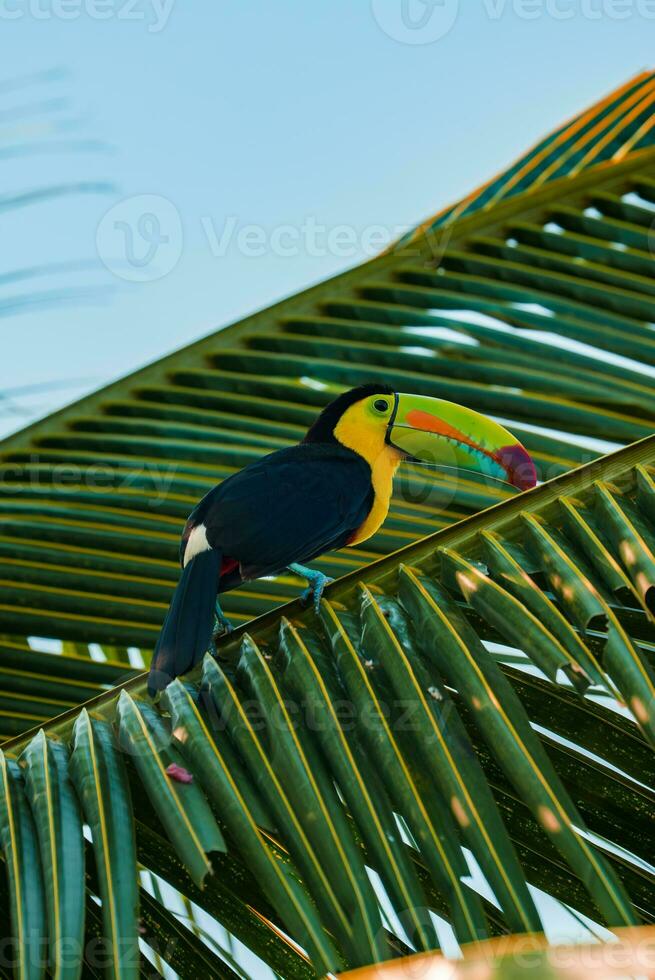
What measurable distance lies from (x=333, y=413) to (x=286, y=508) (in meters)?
0.34

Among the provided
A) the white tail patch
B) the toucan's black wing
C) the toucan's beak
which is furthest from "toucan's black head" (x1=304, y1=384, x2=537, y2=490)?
the white tail patch

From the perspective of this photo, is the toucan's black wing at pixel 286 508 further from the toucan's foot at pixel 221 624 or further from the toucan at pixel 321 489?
the toucan's foot at pixel 221 624

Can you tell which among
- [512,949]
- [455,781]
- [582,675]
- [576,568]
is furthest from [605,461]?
[512,949]

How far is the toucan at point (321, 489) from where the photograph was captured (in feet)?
6.46

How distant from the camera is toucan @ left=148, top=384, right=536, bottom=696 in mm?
1970

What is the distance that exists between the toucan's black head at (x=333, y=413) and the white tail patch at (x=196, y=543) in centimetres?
44

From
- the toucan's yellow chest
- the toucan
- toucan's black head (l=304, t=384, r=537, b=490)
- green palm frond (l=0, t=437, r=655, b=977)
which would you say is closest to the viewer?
green palm frond (l=0, t=437, r=655, b=977)

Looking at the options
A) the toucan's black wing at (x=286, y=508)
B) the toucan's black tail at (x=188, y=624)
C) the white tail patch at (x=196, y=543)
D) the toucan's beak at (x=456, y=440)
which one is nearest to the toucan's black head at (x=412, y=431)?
the toucan's beak at (x=456, y=440)

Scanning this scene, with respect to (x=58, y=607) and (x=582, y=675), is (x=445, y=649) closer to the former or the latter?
(x=582, y=675)

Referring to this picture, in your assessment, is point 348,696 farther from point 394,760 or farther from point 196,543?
point 196,543

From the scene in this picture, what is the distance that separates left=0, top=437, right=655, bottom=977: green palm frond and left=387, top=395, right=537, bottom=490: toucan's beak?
0.43 m

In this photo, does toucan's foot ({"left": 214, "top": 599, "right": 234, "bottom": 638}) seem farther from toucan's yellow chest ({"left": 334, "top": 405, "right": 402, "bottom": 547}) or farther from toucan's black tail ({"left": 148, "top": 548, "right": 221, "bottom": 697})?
toucan's yellow chest ({"left": 334, "top": 405, "right": 402, "bottom": 547})

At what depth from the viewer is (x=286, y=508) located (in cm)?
212

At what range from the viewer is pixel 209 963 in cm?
139
